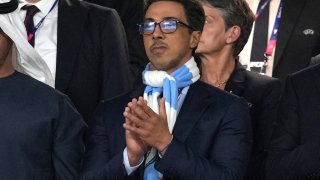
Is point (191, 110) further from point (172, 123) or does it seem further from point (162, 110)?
point (162, 110)

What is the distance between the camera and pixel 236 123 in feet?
9.75

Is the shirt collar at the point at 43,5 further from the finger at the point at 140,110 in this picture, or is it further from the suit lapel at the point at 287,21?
the suit lapel at the point at 287,21

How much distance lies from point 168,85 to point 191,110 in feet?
Answer: 0.44

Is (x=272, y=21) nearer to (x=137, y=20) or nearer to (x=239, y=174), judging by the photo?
(x=137, y=20)

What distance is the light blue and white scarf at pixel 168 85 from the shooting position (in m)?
3.00

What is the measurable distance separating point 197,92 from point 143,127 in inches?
17.0

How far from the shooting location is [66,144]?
2992mm

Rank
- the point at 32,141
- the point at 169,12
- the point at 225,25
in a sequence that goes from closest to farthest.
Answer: the point at 32,141 < the point at 169,12 < the point at 225,25

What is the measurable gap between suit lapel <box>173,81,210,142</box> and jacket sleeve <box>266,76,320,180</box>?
31 cm

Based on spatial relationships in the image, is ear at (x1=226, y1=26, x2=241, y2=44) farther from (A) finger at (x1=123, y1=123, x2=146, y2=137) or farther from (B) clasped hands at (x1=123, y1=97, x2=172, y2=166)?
(A) finger at (x1=123, y1=123, x2=146, y2=137)

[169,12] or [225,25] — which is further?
[225,25]

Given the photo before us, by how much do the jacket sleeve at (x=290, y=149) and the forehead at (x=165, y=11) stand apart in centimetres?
51

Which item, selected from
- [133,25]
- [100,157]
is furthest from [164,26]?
[133,25]

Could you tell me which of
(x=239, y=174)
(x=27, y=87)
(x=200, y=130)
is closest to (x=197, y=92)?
(x=200, y=130)
